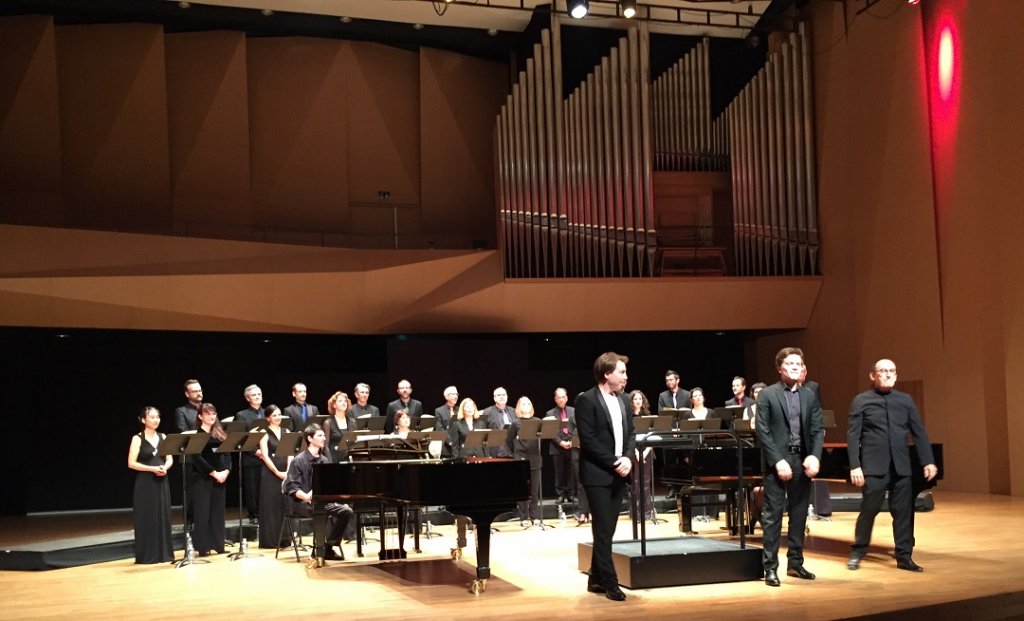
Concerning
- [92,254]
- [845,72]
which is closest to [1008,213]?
[845,72]

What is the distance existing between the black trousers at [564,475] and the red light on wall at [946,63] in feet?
17.4

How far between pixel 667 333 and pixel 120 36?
25.3 feet

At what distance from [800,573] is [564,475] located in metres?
4.64

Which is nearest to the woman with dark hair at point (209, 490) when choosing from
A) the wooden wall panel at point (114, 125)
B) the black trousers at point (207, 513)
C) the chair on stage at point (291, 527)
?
the black trousers at point (207, 513)

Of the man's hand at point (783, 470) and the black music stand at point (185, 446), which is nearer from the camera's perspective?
the man's hand at point (783, 470)

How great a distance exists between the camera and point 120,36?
486 inches

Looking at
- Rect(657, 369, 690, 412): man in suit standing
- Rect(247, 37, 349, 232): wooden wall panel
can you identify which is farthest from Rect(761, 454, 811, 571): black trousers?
Rect(247, 37, 349, 232): wooden wall panel

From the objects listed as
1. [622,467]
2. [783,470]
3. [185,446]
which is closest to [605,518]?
[622,467]

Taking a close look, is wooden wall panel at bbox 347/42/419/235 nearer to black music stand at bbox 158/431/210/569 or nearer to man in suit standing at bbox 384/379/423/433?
man in suit standing at bbox 384/379/423/433

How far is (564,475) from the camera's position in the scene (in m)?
10.7

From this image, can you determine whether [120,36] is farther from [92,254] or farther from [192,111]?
[92,254]

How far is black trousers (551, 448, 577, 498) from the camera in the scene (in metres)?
10.6

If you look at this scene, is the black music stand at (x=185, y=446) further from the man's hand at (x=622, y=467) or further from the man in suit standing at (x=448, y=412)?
the man's hand at (x=622, y=467)

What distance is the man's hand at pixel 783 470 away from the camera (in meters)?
6.07
